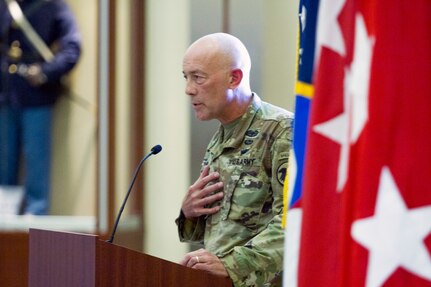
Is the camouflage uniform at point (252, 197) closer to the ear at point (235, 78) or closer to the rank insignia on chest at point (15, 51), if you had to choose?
the ear at point (235, 78)

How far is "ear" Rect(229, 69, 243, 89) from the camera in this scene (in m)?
3.40

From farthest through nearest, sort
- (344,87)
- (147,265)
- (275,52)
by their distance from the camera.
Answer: (275,52)
(147,265)
(344,87)

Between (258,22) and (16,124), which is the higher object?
(258,22)

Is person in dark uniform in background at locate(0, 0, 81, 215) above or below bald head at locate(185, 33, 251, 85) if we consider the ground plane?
below

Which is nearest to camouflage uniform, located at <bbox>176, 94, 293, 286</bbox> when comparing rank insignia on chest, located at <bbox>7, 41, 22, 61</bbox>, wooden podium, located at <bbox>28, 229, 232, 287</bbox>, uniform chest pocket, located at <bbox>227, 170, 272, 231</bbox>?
uniform chest pocket, located at <bbox>227, 170, 272, 231</bbox>

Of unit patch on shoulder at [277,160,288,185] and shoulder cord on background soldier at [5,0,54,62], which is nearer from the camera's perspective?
unit patch on shoulder at [277,160,288,185]

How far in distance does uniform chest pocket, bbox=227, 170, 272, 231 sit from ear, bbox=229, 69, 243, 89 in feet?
0.95

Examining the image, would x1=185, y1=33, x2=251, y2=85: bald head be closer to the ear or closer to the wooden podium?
the ear

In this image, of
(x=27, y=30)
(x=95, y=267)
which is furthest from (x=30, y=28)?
(x=95, y=267)

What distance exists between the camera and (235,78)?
341cm

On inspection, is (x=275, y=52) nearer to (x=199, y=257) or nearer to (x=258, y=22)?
(x=258, y=22)

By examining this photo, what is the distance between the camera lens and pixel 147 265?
3.00m

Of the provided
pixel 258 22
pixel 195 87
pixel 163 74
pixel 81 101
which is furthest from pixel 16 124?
pixel 195 87

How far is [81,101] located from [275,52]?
1.40 metres
